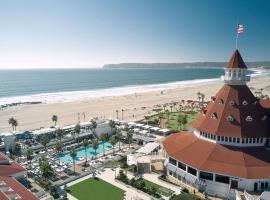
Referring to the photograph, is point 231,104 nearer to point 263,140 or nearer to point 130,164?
point 263,140

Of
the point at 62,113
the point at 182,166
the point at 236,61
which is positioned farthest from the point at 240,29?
the point at 62,113

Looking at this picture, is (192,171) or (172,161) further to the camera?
(172,161)

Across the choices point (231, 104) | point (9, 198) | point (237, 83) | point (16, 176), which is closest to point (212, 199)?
point (231, 104)

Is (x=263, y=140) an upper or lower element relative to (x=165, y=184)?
upper

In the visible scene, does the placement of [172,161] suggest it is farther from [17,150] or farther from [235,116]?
[17,150]

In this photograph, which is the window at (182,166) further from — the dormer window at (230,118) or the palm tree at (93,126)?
the palm tree at (93,126)

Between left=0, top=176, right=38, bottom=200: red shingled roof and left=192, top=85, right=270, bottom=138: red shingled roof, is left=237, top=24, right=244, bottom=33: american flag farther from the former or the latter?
left=0, top=176, right=38, bottom=200: red shingled roof

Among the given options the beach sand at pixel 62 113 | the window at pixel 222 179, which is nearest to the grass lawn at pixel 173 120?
the beach sand at pixel 62 113
